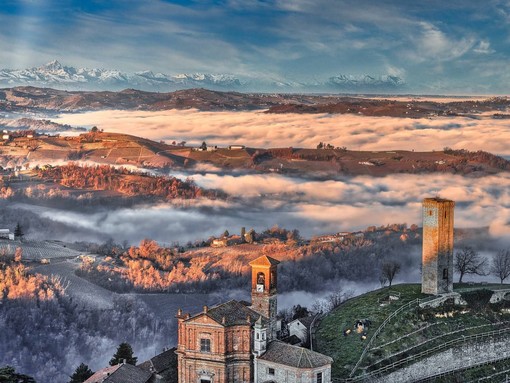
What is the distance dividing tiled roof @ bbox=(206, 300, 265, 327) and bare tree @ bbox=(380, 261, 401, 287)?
1689 centimetres

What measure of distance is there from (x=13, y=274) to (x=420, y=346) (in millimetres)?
27039

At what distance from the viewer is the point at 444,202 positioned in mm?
37062

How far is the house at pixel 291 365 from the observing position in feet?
87.5

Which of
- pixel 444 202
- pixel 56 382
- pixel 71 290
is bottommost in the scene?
pixel 56 382

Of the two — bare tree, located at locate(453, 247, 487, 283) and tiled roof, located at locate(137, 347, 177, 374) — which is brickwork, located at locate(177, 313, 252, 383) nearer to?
tiled roof, located at locate(137, 347, 177, 374)

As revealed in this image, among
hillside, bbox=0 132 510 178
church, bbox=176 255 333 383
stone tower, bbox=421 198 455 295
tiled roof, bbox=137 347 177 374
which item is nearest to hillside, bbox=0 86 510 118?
hillside, bbox=0 132 510 178

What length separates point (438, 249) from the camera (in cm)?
3694

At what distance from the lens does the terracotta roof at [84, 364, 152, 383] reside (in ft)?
95.3

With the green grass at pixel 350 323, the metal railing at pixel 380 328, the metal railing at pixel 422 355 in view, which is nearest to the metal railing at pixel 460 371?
the metal railing at pixel 422 355

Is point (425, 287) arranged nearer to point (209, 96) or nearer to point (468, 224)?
point (468, 224)

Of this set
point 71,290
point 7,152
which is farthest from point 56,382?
point 7,152

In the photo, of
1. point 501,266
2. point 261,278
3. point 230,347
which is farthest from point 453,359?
point 501,266

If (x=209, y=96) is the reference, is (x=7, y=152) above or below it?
below

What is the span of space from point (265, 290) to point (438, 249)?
10.9 meters
